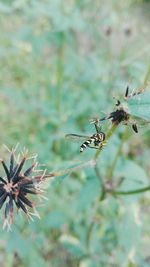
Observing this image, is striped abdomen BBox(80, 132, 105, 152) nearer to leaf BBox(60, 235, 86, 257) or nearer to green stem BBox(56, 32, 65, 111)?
leaf BBox(60, 235, 86, 257)

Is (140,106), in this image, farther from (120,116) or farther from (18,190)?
(18,190)

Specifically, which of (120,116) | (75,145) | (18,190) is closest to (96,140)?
(120,116)

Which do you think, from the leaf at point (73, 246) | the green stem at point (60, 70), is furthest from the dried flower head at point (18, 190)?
the green stem at point (60, 70)

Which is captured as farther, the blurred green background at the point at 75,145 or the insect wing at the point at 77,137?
the blurred green background at the point at 75,145

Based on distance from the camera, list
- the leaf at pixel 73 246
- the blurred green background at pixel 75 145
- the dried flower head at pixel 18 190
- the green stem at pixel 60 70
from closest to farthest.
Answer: the dried flower head at pixel 18 190, the blurred green background at pixel 75 145, the leaf at pixel 73 246, the green stem at pixel 60 70

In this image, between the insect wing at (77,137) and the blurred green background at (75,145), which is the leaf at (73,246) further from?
the insect wing at (77,137)

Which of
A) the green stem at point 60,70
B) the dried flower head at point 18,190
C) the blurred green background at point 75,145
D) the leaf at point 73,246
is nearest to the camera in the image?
the dried flower head at point 18,190
